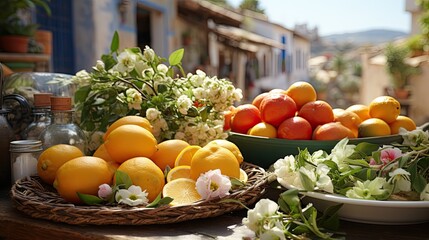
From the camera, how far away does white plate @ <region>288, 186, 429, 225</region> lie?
86 cm

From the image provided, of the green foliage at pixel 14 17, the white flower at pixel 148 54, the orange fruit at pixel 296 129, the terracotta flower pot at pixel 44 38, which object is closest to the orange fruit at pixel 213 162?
the orange fruit at pixel 296 129

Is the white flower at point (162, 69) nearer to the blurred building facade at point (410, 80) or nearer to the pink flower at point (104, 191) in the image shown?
the pink flower at point (104, 191)

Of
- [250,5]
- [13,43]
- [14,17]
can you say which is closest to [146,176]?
[13,43]

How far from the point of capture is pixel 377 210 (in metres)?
0.90

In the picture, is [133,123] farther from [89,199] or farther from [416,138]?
[416,138]

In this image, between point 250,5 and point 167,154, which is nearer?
point 167,154

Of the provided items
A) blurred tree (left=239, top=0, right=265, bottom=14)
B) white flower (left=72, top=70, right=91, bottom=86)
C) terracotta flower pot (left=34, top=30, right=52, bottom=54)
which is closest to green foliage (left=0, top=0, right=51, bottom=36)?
terracotta flower pot (left=34, top=30, right=52, bottom=54)

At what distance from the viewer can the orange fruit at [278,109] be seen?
1359 millimetres

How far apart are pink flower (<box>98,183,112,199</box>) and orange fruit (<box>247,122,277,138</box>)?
0.54 m

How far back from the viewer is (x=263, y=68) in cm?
2100

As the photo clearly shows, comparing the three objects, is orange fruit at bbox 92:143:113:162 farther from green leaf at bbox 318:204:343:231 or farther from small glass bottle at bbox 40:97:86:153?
green leaf at bbox 318:204:343:231

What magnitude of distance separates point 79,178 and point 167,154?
25cm

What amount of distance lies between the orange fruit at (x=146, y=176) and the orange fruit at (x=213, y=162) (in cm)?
8

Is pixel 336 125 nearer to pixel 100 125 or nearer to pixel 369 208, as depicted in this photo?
pixel 369 208
